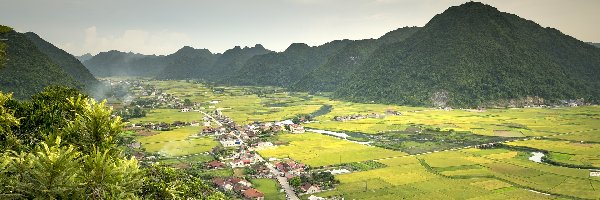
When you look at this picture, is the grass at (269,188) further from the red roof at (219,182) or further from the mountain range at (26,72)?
the mountain range at (26,72)

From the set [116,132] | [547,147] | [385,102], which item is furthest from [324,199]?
[385,102]

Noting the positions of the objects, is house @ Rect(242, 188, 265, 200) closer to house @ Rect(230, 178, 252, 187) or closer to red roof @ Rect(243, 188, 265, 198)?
red roof @ Rect(243, 188, 265, 198)

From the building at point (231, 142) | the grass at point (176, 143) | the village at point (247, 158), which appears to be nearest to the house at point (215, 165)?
the village at point (247, 158)

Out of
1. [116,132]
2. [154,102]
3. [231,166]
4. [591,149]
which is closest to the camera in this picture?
[116,132]

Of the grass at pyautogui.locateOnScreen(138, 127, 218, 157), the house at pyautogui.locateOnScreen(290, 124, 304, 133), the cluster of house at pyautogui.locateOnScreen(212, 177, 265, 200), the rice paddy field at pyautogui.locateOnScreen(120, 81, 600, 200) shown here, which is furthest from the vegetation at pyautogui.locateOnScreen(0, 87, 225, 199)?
the house at pyautogui.locateOnScreen(290, 124, 304, 133)

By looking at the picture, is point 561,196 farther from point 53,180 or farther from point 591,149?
point 53,180

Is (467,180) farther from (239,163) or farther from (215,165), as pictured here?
(215,165)

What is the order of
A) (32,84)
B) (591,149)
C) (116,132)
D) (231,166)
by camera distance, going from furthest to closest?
(32,84), (591,149), (231,166), (116,132)
